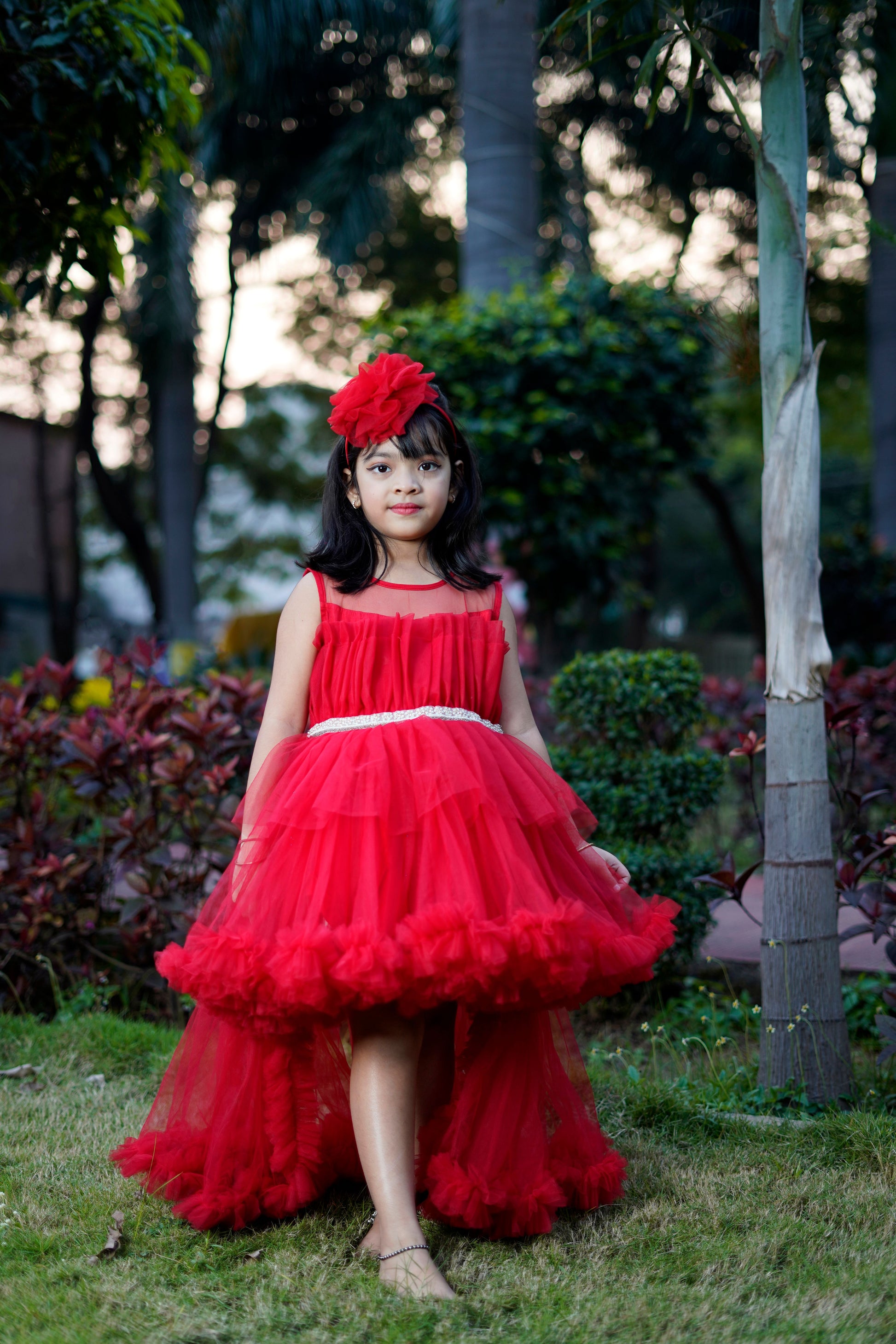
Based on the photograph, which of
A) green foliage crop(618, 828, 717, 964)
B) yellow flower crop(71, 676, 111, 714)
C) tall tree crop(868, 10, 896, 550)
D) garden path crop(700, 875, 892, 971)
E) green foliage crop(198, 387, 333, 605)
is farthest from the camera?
green foliage crop(198, 387, 333, 605)

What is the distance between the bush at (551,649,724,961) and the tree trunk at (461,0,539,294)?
407cm

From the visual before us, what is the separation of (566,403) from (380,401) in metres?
3.88

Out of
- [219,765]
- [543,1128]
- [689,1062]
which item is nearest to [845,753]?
[689,1062]

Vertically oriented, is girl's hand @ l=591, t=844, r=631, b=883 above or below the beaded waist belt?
below

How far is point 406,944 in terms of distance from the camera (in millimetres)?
1888

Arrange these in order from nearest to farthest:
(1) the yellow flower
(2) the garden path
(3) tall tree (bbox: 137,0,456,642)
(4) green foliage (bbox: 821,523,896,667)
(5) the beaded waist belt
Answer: (5) the beaded waist belt, (2) the garden path, (1) the yellow flower, (4) green foliage (bbox: 821,523,896,667), (3) tall tree (bbox: 137,0,456,642)

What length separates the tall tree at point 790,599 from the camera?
8.95ft

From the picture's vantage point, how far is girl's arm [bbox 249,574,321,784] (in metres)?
2.41

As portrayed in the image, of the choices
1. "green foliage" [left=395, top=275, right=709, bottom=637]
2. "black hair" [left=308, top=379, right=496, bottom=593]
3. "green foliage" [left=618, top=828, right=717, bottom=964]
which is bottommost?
"green foliage" [left=618, top=828, right=717, bottom=964]

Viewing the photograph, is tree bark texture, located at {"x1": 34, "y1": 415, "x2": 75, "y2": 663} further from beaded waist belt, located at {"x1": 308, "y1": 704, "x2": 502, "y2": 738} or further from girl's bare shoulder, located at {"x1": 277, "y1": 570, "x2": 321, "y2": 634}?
beaded waist belt, located at {"x1": 308, "y1": 704, "x2": 502, "y2": 738}

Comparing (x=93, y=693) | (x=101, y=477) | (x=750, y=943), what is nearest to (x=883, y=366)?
(x=93, y=693)

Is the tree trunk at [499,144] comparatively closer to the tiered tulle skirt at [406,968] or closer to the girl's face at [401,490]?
the girl's face at [401,490]

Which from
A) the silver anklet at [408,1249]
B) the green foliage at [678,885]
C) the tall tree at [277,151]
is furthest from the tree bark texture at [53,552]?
the silver anklet at [408,1249]

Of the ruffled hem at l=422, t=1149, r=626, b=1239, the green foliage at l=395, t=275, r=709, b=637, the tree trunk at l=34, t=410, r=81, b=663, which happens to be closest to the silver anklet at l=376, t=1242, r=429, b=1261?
the ruffled hem at l=422, t=1149, r=626, b=1239
